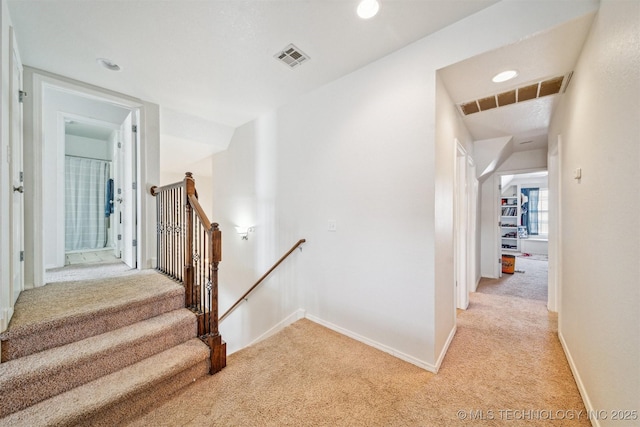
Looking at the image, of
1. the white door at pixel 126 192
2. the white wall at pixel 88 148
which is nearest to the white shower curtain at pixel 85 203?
the white wall at pixel 88 148

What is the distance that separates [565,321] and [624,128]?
77.8 inches

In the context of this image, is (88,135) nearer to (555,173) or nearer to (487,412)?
(487,412)

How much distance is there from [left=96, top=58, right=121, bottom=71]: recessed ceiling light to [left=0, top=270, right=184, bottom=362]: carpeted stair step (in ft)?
7.30

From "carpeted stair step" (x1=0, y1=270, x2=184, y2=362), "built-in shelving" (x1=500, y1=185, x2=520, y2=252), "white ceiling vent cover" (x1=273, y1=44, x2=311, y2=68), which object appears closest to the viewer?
"carpeted stair step" (x1=0, y1=270, x2=184, y2=362)

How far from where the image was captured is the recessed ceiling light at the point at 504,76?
6.52 ft

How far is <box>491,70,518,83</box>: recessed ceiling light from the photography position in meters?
1.99

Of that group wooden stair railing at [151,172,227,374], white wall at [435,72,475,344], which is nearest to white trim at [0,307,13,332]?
wooden stair railing at [151,172,227,374]

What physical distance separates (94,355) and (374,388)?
1.97m

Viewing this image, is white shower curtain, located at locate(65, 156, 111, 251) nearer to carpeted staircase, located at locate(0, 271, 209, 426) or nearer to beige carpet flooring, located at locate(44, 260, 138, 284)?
beige carpet flooring, located at locate(44, 260, 138, 284)

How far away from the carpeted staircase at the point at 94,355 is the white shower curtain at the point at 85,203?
270 centimetres

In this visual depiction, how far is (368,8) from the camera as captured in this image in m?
1.70

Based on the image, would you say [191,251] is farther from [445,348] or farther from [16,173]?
[445,348]

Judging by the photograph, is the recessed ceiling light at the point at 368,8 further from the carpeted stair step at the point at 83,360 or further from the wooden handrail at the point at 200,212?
the carpeted stair step at the point at 83,360

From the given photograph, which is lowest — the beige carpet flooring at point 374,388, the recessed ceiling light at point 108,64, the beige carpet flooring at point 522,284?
the beige carpet flooring at point 522,284
